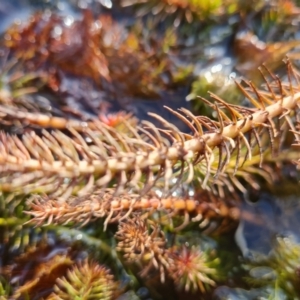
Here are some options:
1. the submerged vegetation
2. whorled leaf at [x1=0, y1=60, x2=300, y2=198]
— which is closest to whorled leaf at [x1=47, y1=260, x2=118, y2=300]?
the submerged vegetation

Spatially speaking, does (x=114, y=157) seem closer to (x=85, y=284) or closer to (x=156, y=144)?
(x=156, y=144)

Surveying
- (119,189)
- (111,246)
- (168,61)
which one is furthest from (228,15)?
(119,189)

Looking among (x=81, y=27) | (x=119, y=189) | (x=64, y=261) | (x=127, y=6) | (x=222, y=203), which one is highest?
(x=127, y=6)

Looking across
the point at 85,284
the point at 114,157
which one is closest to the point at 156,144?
the point at 114,157

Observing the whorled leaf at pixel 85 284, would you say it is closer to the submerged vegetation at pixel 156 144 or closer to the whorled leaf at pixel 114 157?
the submerged vegetation at pixel 156 144

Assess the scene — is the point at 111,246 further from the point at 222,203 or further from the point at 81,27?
the point at 81,27

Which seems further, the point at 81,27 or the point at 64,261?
the point at 81,27

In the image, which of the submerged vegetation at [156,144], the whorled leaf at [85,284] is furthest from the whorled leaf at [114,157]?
the whorled leaf at [85,284]

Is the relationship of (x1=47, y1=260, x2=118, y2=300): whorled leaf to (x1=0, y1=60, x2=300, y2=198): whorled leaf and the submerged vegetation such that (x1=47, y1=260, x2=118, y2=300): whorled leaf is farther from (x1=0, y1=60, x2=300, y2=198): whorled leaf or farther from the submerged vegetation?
(x1=0, y1=60, x2=300, y2=198): whorled leaf
